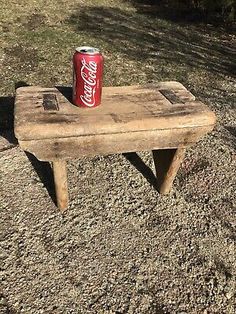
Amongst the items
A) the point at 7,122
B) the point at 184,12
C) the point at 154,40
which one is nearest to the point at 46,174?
the point at 7,122

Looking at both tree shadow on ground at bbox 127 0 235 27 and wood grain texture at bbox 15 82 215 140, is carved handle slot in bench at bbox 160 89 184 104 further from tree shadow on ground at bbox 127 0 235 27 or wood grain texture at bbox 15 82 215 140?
tree shadow on ground at bbox 127 0 235 27

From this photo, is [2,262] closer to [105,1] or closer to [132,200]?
[132,200]

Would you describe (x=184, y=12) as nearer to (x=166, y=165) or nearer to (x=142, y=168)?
(x=142, y=168)

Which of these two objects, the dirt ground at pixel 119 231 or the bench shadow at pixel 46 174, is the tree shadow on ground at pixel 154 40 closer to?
the dirt ground at pixel 119 231

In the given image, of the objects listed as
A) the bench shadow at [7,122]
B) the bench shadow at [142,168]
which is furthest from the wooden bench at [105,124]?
the bench shadow at [7,122]

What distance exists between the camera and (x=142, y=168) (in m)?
3.29

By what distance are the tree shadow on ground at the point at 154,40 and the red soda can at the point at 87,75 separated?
2.98 meters

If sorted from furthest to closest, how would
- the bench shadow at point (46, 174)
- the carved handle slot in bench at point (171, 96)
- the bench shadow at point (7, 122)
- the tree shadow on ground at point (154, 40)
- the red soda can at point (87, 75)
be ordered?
the tree shadow on ground at point (154, 40)
the bench shadow at point (7, 122)
the bench shadow at point (46, 174)
the carved handle slot in bench at point (171, 96)
the red soda can at point (87, 75)

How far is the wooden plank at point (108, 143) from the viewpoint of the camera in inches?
86.3

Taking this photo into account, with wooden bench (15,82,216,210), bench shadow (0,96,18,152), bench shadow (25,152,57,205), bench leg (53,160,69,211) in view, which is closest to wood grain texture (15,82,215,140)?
wooden bench (15,82,216,210)

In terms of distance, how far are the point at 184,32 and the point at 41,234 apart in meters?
5.47

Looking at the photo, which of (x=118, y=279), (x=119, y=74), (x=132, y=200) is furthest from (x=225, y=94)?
(x=118, y=279)

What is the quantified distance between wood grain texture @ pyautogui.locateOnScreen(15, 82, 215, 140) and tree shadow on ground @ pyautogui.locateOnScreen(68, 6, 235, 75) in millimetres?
2689

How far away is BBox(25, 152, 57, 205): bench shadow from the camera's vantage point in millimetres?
2939
